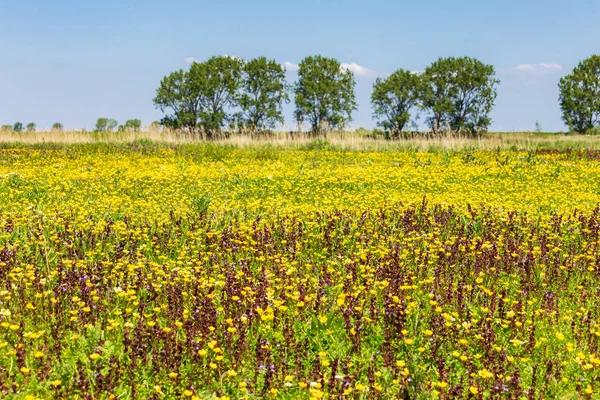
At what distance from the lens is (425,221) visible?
9.00 metres

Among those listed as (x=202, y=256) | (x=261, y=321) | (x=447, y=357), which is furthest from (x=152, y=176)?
(x=447, y=357)

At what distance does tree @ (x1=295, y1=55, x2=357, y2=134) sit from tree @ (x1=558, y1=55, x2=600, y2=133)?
27.4m

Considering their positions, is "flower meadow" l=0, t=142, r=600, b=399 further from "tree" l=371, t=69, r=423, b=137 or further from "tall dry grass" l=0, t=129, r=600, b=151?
"tree" l=371, t=69, r=423, b=137

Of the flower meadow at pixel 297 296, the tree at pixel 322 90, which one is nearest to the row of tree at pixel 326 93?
the tree at pixel 322 90

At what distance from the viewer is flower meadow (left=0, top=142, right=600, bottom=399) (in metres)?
4.06

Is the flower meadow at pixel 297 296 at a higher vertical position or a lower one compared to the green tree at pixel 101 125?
lower

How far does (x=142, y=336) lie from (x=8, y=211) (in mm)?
6877

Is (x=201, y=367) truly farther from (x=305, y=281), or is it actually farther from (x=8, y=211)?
(x=8, y=211)

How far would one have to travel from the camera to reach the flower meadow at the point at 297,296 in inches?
160

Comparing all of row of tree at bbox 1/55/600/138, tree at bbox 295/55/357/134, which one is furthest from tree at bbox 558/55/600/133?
tree at bbox 295/55/357/134

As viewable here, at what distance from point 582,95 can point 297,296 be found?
68401mm

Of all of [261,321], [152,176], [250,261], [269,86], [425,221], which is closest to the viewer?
[261,321]

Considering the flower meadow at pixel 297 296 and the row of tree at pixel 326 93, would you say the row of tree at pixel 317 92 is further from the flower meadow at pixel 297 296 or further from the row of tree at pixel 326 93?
the flower meadow at pixel 297 296

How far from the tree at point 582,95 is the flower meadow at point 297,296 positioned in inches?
2310
